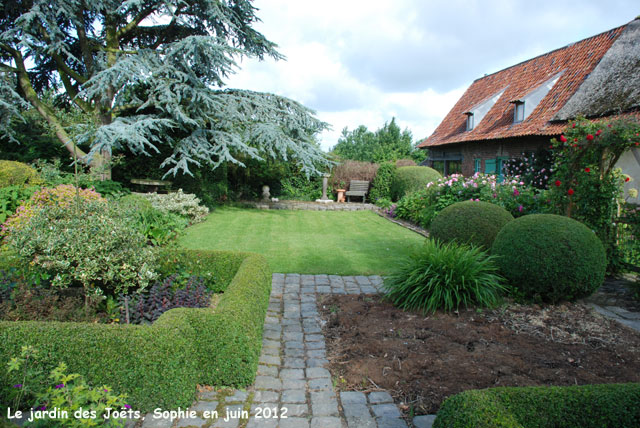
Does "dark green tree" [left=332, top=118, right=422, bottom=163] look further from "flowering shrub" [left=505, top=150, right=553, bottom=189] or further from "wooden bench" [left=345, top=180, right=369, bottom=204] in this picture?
"flowering shrub" [left=505, top=150, right=553, bottom=189]

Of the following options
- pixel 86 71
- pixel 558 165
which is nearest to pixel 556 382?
pixel 558 165

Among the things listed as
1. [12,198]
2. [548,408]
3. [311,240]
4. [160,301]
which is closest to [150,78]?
[12,198]

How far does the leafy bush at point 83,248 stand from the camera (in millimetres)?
3846

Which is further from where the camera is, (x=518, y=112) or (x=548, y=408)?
(x=518, y=112)

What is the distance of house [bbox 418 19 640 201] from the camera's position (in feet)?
40.1

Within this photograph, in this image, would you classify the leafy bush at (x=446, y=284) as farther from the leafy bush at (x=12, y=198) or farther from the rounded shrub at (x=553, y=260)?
the leafy bush at (x=12, y=198)

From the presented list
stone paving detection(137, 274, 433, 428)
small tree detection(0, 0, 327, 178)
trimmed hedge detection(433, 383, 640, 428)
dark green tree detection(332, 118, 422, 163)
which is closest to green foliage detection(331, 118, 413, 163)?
dark green tree detection(332, 118, 422, 163)

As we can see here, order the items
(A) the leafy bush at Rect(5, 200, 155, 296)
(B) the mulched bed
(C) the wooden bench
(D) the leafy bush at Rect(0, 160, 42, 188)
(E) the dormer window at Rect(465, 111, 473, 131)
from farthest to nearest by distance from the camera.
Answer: (E) the dormer window at Rect(465, 111, 473, 131) → (C) the wooden bench → (D) the leafy bush at Rect(0, 160, 42, 188) → (A) the leafy bush at Rect(5, 200, 155, 296) → (B) the mulched bed

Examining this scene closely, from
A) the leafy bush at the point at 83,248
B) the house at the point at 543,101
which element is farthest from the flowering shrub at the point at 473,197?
the leafy bush at the point at 83,248

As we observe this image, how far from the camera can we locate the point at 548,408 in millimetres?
2158

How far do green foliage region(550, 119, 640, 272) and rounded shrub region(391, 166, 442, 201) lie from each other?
9.09 metres

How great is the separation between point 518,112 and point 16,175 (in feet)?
54.1

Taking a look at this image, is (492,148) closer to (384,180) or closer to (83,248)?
(384,180)

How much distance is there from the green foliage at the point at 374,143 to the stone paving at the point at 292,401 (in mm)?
23283
